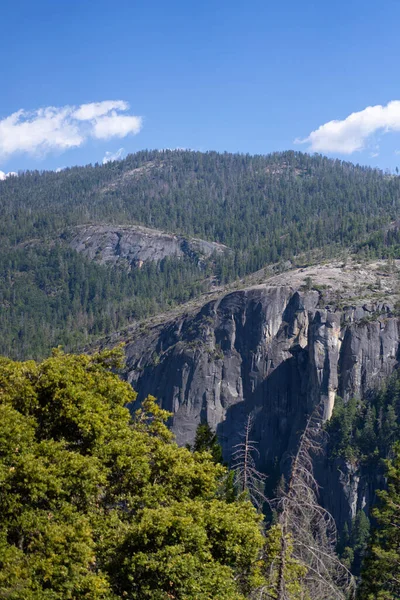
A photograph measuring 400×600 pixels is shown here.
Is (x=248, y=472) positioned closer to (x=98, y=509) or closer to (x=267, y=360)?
(x=98, y=509)

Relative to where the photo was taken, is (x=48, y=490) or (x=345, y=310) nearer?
(x=48, y=490)

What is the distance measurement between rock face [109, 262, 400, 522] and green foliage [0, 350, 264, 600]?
Answer: 7651cm

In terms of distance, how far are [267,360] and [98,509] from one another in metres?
93.8

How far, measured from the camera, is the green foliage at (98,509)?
681 inches

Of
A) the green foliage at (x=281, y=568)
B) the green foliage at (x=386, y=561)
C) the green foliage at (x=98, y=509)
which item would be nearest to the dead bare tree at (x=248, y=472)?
the green foliage at (x=98, y=509)

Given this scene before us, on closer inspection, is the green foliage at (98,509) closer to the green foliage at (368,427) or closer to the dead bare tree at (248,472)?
the dead bare tree at (248,472)

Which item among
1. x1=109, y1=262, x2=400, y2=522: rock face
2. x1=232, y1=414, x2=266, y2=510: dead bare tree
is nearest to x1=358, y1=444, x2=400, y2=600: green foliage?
x1=232, y1=414, x2=266, y2=510: dead bare tree

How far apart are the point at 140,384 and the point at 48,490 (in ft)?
333

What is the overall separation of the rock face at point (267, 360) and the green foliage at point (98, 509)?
7651 cm

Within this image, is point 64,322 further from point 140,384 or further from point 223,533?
point 223,533

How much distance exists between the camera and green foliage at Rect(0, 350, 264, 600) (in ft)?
56.7

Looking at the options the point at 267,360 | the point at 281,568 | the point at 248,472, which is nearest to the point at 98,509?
the point at 248,472

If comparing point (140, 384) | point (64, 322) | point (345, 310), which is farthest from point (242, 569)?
point (64, 322)

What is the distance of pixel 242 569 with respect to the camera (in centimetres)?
2092
